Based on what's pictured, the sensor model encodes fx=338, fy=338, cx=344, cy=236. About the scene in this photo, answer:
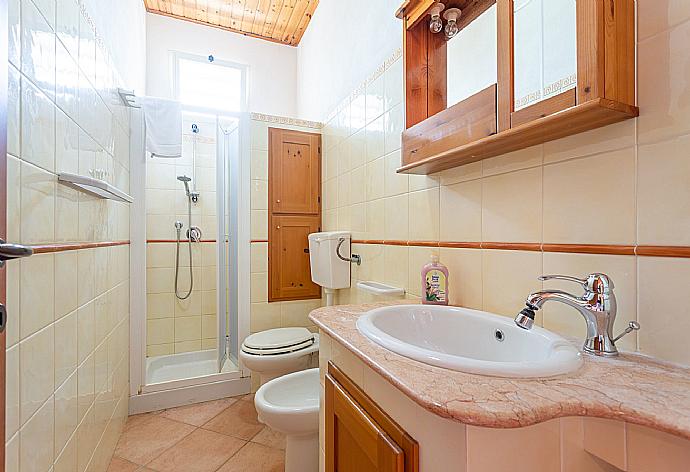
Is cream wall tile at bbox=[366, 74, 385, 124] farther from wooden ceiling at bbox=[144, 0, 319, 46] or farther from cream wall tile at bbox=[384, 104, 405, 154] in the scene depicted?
wooden ceiling at bbox=[144, 0, 319, 46]

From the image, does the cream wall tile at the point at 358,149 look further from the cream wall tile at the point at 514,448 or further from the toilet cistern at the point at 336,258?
the cream wall tile at the point at 514,448

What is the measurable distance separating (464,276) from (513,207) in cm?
30

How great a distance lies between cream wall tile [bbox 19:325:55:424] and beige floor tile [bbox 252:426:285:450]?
1.15 m

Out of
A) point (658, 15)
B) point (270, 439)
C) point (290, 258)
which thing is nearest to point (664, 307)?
point (658, 15)

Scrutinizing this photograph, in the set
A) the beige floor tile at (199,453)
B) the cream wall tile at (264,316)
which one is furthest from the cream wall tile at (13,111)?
the cream wall tile at (264,316)

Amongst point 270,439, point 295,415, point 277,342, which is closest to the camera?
point 295,415

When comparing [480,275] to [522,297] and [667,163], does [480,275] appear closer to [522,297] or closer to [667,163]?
[522,297]

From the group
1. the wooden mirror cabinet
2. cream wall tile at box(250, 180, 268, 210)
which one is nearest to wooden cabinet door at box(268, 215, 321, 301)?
cream wall tile at box(250, 180, 268, 210)

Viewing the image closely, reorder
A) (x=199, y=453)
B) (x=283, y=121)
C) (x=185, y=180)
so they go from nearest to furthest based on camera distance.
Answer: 1. (x=199, y=453)
2. (x=283, y=121)
3. (x=185, y=180)

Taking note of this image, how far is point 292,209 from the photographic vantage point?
249 centimetres

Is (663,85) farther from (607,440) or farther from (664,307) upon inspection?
(607,440)

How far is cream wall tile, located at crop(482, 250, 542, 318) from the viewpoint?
3.06ft

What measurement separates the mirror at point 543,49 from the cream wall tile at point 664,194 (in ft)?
0.76

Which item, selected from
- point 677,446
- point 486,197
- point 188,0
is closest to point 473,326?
point 486,197
